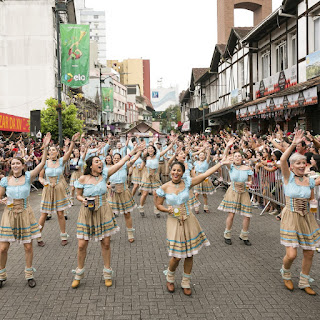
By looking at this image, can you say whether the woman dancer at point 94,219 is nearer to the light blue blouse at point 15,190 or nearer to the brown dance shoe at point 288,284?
the light blue blouse at point 15,190

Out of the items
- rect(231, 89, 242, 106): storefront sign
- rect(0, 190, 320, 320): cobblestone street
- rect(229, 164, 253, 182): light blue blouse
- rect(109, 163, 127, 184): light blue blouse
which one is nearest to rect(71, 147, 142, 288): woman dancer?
rect(0, 190, 320, 320): cobblestone street

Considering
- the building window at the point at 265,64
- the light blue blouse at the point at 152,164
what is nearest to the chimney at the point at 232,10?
the building window at the point at 265,64

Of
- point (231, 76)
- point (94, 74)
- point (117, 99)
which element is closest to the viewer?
point (231, 76)

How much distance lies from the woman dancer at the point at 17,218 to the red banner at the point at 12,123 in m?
14.8

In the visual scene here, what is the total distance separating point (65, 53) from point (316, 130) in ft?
43.2

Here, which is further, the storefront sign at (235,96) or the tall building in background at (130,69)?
the tall building in background at (130,69)

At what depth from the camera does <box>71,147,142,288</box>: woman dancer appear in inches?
219

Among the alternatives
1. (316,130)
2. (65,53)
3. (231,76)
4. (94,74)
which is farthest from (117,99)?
(316,130)

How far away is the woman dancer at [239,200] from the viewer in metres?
7.60

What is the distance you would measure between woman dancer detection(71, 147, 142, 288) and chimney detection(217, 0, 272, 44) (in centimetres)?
3076

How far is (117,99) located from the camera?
82.2 m

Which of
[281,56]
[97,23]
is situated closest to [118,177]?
[281,56]

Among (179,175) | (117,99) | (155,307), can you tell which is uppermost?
(117,99)

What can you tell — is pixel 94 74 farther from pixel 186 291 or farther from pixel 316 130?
pixel 186 291
